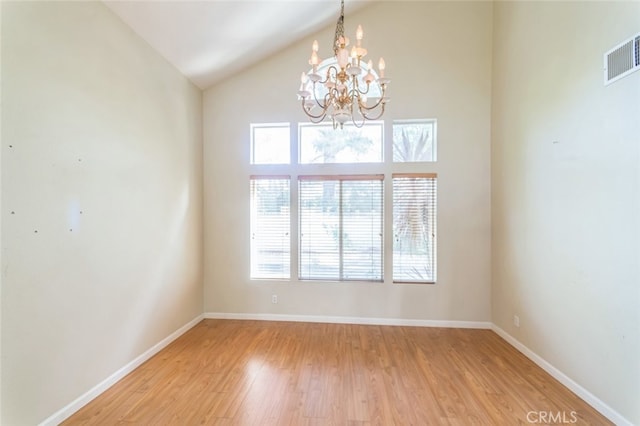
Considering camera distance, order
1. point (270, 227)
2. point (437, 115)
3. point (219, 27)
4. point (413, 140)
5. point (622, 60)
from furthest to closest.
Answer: point (270, 227)
point (413, 140)
point (437, 115)
point (219, 27)
point (622, 60)

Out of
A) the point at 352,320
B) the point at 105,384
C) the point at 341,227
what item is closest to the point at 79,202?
the point at 105,384

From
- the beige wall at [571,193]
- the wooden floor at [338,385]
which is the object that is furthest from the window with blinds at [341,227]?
the beige wall at [571,193]

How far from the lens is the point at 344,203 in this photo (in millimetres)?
3902

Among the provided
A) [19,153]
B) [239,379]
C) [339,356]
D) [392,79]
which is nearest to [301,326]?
[339,356]

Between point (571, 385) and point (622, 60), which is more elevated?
point (622, 60)

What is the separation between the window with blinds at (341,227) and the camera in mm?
3865

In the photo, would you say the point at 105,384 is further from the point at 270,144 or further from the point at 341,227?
the point at 270,144

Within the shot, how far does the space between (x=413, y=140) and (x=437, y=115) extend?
445 mm

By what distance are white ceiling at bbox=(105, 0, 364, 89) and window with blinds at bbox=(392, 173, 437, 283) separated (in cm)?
234

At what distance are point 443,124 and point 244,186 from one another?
9.70 feet

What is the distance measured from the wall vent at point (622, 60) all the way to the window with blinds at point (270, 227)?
332 centimetres

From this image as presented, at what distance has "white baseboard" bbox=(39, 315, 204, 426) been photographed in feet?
6.49

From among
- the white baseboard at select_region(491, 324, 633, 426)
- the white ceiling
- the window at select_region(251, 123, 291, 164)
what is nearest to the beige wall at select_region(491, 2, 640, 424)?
the white baseboard at select_region(491, 324, 633, 426)

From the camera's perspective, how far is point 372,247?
3877 millimetres
